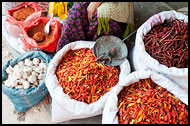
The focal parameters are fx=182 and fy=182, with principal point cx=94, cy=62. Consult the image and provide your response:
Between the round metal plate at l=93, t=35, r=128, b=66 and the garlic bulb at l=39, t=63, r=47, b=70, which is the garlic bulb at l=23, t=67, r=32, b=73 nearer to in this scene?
the garlic bulb at l=39, t=63, r=47, b=70

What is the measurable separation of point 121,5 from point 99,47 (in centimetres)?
45

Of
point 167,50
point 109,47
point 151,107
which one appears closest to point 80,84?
point 109,47

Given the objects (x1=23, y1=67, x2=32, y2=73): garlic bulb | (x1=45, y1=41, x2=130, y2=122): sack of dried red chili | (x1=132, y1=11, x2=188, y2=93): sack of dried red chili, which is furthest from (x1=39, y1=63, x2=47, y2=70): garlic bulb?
(x1=132, y1=11, x2=188, y2=93): sack of dried red chili

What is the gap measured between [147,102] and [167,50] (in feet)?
1.51

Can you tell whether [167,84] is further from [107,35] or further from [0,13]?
[0,13]

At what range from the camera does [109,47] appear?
177 cm

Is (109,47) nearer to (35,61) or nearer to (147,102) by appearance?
(147,102)

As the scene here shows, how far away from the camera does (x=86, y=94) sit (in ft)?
5.13

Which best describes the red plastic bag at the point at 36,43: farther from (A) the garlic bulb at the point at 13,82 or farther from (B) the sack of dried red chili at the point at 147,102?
(B) the sack of dried red chili at the point at 147,102

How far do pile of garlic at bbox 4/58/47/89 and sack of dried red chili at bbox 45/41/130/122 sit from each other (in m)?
0.22

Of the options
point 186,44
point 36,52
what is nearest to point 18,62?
point 36,52

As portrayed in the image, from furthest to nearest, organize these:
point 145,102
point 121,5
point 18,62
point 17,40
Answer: point 17,40 < point 18,62 < point 121,5 < point 145,102

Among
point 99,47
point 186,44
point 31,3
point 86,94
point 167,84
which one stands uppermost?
point 31,3

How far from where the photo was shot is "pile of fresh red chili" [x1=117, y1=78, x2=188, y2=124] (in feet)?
4.21
